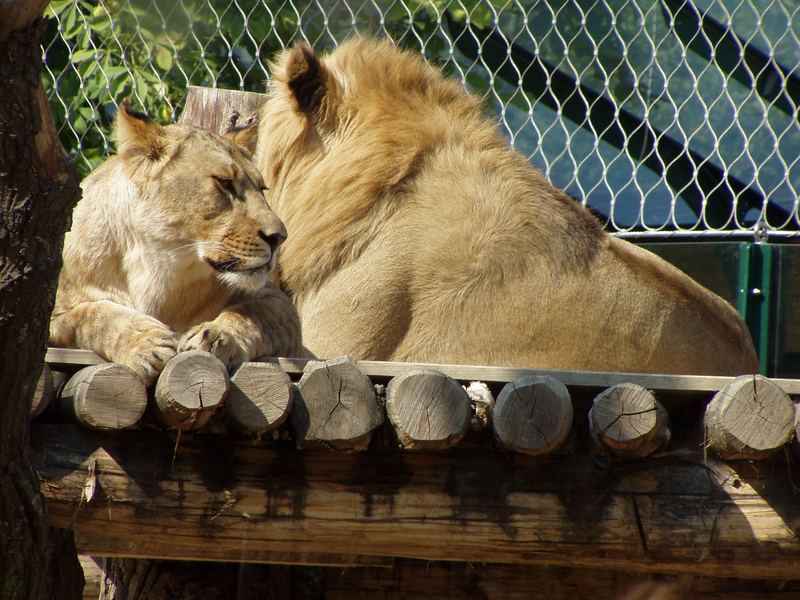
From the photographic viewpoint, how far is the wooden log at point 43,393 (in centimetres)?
226

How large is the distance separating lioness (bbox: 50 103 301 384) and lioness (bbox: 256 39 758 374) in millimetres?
617

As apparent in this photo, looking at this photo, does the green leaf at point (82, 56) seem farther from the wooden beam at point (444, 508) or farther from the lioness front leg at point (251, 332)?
the wooden beam at point (444, 508)

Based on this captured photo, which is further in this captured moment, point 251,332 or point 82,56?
point 82,56

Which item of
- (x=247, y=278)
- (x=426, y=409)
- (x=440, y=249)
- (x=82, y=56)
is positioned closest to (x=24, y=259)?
(x=426, y=409)

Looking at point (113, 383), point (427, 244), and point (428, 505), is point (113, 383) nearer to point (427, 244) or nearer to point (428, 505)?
point (428, 505)

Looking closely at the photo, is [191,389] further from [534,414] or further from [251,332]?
[534,414]

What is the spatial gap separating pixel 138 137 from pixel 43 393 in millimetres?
834

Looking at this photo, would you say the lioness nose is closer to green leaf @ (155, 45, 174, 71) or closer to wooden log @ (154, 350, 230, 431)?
wooden log @ (154, 350, 230, 431)

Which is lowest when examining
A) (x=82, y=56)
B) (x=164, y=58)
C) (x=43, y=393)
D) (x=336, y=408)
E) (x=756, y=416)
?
(x=82, y=56)

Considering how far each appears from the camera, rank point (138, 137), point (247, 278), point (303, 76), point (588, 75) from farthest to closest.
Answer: point (588, 75), point (303, 76), point (138, 137), point (247, 278)

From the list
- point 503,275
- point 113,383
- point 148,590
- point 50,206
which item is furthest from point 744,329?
point 50,206

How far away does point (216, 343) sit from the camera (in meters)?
2.48

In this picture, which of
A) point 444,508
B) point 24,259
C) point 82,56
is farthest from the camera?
point 82,56

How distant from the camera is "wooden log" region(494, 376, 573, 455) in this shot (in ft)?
7.50
